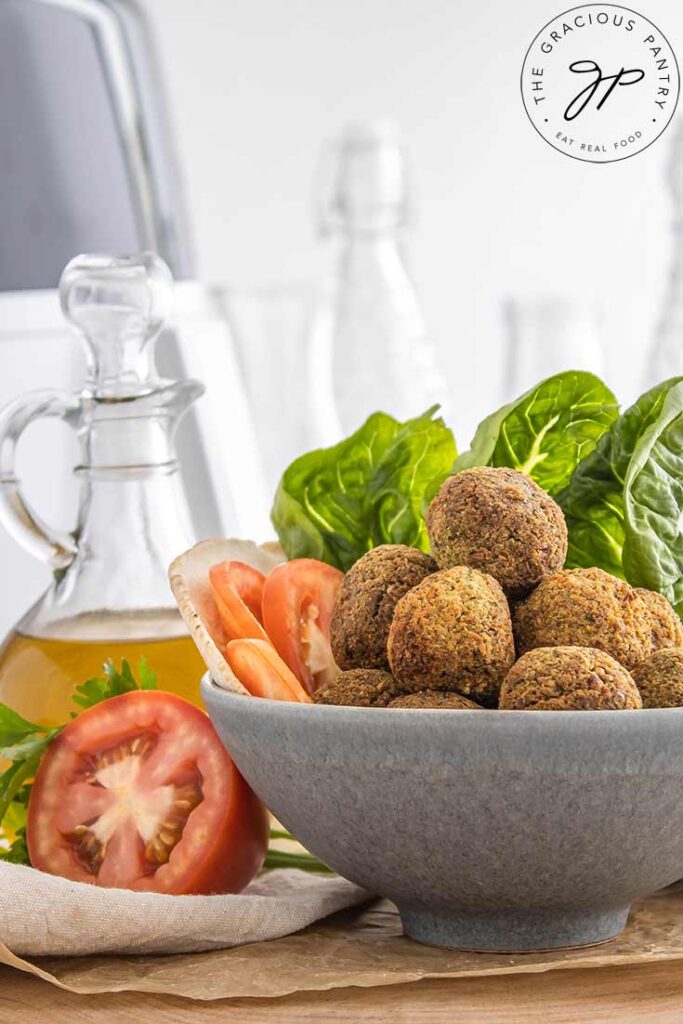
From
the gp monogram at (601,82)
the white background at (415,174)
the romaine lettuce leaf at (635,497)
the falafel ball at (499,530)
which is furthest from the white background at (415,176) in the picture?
the falafel ball at (499,530)

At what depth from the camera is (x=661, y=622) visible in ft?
1.99

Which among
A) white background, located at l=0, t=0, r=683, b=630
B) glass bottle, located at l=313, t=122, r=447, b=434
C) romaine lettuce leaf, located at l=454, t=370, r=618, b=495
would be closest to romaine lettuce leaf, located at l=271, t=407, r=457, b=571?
romaine lettuce leaf, located at l=454, t=370, r=618, b=495

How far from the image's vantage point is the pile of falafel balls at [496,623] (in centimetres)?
56

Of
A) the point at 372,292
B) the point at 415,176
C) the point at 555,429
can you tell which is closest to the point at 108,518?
the point at 555,429

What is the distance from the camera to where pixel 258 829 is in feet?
2.28

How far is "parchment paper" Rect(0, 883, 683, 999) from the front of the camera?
0.57m

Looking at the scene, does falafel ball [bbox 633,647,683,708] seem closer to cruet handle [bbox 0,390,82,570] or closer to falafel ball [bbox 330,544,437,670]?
falafel ball [bbox 330,544,437,670]

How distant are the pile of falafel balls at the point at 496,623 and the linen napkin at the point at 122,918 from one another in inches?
4.3

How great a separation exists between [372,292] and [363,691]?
907mm

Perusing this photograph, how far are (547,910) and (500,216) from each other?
5.45 feet

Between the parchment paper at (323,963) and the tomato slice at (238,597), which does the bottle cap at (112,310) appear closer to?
the tomato slice at (238,597)

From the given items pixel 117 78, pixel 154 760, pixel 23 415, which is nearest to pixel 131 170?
pixel 117 78

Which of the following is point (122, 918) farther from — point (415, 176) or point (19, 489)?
point (415, 176)

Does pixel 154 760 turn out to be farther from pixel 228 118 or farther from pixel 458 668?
pixel 228 118
